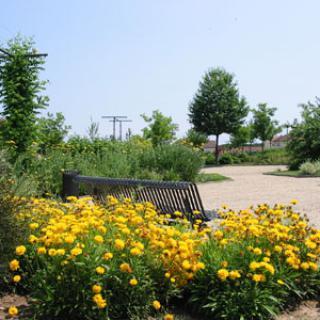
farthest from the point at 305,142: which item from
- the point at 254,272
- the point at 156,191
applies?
the point at 254,272

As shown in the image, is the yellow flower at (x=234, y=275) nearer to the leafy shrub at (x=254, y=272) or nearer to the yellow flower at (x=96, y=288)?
the leafy shrub at (x=254, y=272)

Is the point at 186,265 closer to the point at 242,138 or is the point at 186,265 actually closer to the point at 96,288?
the point at 96,288

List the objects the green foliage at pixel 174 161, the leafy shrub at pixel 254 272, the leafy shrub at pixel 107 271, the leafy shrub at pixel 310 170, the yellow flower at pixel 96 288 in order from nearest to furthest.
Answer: the yellow flower at pixel 96 288
the leafy shrub at pixel 107 271
the leafy shrub at pixel 254 272
the green foliage at pixel 174 161
the leafy shrub at pixel 310 170

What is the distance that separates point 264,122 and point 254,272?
153 ft

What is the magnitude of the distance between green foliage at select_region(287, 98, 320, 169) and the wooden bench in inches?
824

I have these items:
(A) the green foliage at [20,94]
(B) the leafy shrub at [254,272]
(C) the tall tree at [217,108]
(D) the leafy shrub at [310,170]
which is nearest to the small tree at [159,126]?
(C) the tall tree at [217,108]

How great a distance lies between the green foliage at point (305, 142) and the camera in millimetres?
27359

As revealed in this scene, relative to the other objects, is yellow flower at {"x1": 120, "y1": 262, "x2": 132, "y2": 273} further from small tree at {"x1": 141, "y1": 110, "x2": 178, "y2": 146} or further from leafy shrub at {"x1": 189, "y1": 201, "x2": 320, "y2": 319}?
small tree at {"x1": 141, "y1": 110, "x2": 178, "y2": 146}

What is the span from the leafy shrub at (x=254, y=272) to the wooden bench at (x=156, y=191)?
6.49ft

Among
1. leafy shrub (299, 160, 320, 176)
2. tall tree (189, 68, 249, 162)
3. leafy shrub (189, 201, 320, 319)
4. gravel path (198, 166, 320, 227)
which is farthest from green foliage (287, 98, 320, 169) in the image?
leafy shrub (189, 201, 320, 319)

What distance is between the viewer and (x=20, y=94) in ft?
47.2

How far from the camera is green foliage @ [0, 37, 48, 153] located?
1378 cm

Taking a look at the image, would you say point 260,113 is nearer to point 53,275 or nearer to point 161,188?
point 161,188

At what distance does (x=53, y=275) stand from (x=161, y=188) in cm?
371
